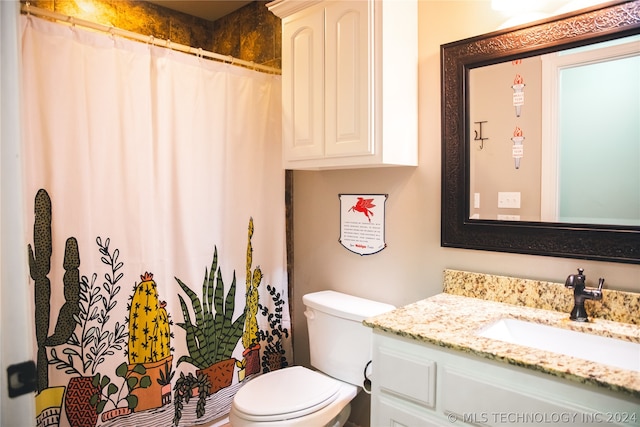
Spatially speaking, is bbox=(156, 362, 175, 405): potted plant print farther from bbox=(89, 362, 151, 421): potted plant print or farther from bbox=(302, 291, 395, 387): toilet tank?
bbox=(302, 291, 395, 387): toilet tank

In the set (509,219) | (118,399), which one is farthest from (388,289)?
(118,399)

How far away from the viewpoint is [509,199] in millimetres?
1607

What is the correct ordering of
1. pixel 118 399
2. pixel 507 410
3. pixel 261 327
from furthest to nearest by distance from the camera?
pixel 261 327 < pixel 118 399 < pixel 507 410

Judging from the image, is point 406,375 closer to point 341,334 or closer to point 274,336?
point 341,334

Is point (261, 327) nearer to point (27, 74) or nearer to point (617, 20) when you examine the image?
point (27, 74)

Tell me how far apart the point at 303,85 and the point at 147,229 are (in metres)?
0.97

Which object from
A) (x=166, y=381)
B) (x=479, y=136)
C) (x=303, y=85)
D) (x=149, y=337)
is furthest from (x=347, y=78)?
(x=166, y=381)

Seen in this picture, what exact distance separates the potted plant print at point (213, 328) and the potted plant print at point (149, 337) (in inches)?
3.8

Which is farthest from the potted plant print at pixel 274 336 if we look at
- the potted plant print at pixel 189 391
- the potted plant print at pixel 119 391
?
the potted plant print at pixel 119 391

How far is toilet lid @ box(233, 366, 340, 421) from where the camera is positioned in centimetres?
163

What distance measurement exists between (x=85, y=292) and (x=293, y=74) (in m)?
1.32

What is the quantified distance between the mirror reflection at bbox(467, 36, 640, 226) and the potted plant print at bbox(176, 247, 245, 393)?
1.31 metres

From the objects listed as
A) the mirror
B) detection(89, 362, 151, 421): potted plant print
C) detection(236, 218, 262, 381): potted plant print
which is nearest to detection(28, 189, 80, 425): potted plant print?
detection(89, 362, 151, 421): potted plant print

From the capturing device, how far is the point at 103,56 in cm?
175
